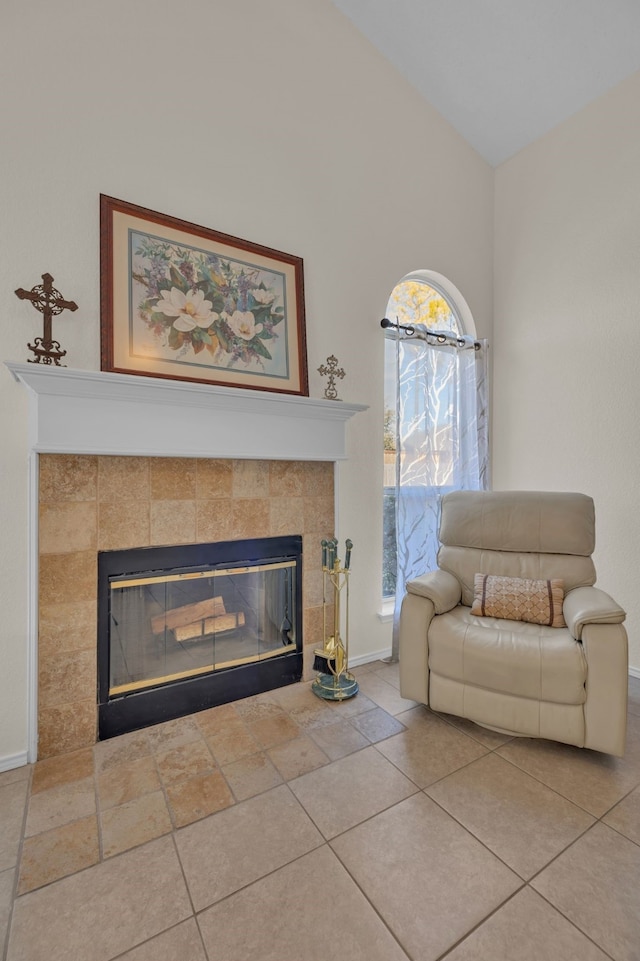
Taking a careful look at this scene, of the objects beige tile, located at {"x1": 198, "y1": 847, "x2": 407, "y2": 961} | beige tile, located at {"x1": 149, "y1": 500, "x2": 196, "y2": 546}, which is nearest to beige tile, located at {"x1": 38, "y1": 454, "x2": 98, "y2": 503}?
beige tile, located at {"x1": 149, "y1": 500, "x2": 196, "y2": 546}

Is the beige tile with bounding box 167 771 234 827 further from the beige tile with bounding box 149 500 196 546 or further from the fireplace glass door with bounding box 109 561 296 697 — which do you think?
the beige tile with bounding box 149 500 196 546

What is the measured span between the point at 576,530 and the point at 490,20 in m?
2.76

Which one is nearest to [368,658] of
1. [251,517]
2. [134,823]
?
[251,517]

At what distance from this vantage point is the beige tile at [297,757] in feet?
5.53

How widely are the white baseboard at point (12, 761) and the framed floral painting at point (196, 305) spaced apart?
1589 mm

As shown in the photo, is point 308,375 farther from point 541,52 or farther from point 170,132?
point 541,52

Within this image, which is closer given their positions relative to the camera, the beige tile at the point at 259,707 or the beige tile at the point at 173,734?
the beige tile at the point at 173,734

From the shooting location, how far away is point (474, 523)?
2.46 m

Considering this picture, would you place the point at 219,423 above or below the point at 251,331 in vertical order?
below

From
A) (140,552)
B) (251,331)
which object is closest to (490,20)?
(251,331)

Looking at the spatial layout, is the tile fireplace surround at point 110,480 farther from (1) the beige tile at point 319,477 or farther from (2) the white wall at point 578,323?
(2) the white wall at point 578,323

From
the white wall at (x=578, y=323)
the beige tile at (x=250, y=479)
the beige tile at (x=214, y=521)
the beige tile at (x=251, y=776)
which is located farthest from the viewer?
the white wall at (x=578, y=323)

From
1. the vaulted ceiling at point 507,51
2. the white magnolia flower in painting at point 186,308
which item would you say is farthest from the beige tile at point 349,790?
the vaulted ceiling at point 507,51

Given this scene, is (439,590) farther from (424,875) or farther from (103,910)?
(103,910)
